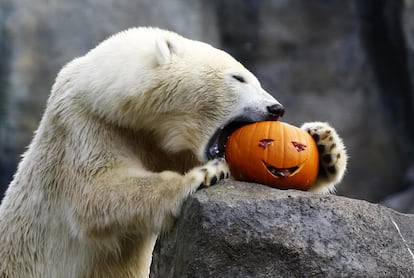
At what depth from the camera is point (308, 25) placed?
8.78m

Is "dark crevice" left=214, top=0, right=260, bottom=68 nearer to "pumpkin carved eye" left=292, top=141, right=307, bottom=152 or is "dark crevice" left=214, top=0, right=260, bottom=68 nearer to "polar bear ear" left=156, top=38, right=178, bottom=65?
"polar bear ear" left=156, top=38, right=178, bottom=65

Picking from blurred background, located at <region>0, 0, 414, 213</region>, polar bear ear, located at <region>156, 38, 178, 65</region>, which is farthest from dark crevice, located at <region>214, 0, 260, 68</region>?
polar bear ear, located at <region>156, 38, 178, 65</region>

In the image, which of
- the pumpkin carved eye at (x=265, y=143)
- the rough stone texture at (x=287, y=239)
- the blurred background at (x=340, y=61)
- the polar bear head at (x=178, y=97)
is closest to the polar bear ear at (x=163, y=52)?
the polar bear head at (x=178, y=97)

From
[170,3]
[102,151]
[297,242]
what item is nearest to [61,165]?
[102,151]

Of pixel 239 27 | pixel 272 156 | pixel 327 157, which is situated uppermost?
pixel 272 156

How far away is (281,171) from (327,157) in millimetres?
315

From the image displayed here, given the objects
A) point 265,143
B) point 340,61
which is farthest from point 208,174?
point 340,61

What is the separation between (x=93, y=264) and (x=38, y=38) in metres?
Answer: 4.81

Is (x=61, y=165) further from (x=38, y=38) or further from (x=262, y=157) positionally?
(x=38, y=38)

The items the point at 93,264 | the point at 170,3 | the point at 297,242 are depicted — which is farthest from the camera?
the point at 170,3

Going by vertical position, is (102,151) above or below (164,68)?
below

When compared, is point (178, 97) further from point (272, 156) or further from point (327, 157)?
point (327, 157)

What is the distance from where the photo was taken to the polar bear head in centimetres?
329

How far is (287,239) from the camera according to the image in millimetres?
2654
